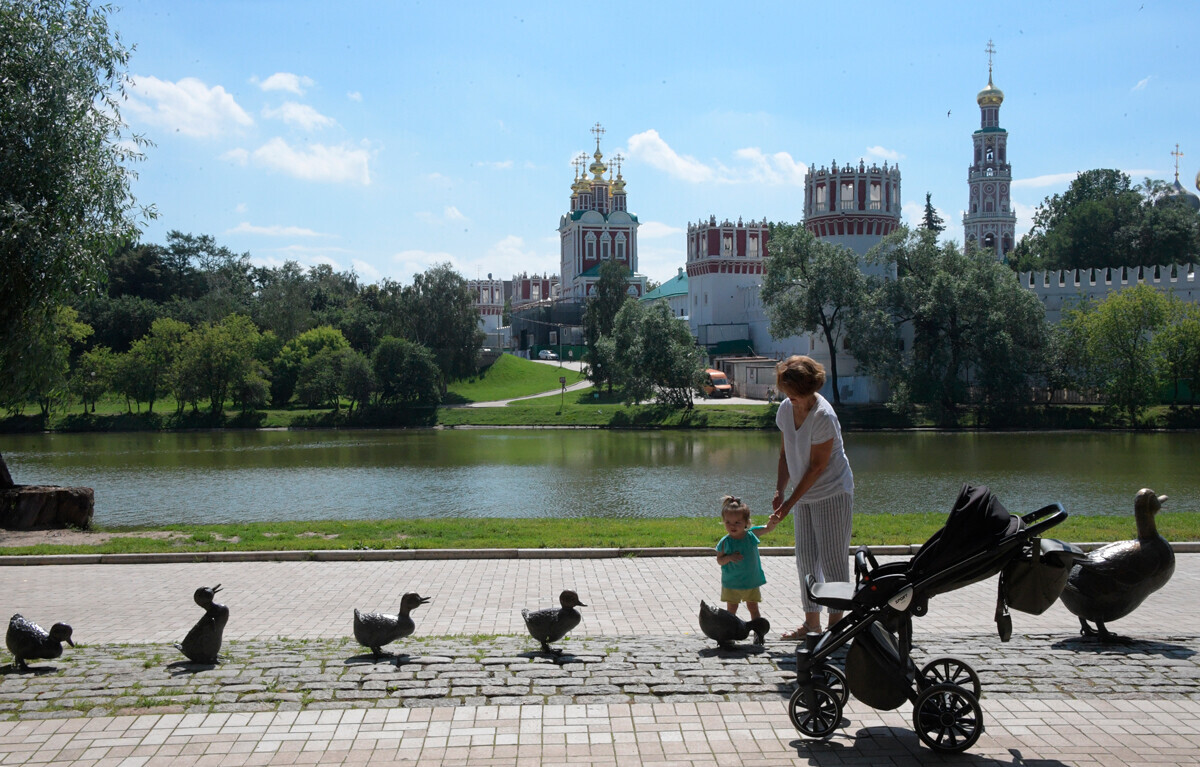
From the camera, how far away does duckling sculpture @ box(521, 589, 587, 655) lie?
19.9ft

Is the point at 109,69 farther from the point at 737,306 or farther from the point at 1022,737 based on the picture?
the point at 737,306

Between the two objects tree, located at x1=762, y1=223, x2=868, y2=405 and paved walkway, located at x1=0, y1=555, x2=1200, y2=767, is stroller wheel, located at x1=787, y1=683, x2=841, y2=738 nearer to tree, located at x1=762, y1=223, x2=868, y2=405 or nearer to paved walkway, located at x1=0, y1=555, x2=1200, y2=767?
paved walkway, located at x1=0, y1=555, x2=1200, y2=767

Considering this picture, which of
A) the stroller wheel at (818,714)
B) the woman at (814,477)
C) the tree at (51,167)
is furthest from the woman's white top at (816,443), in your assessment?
the tree at (51,167)

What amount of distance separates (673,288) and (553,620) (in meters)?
78.4

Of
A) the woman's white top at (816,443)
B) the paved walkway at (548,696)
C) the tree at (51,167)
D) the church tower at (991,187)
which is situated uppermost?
the church tower at (991,187)

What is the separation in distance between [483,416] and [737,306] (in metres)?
28.8

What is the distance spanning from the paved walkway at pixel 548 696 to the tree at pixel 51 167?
7830mm

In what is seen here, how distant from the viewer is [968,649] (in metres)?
6.32

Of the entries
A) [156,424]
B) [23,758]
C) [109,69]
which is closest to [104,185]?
[109,69]

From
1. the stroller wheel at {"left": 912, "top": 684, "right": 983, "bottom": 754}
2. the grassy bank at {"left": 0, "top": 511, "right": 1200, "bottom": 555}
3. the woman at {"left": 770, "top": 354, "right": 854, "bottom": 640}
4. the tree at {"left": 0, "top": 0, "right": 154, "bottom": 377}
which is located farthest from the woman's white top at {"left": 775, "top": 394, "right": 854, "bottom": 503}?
the tree at {"left": 0, "top": 0, "right": 154, "bottom": 377}

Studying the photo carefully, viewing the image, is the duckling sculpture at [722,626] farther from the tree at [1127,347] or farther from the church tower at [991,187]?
the church tower at [991,187]

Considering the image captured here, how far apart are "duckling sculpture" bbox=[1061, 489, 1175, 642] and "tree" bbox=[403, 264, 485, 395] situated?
56.6 meters

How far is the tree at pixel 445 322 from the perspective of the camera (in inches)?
2445

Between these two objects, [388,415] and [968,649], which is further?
[388,415]
